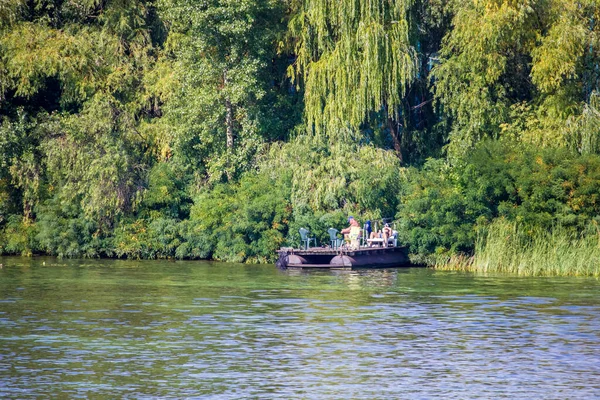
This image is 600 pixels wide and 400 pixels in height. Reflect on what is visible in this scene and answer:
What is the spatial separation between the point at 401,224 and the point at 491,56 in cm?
720

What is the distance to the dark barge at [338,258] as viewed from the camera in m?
41.1

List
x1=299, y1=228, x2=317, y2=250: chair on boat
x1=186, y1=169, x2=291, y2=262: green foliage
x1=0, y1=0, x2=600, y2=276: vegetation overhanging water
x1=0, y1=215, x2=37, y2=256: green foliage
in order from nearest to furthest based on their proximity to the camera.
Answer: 1. x1=0, y1=0, x2=600, y2=276: vegetation overhanging water
2. x1=299, y1=228, x2=317, y2=250: chair on boat
3. x1=186, y1=169, x2=291, y2=262: green foliage
4. x1=0, y1=215, x2=37, y2=256: green foliage

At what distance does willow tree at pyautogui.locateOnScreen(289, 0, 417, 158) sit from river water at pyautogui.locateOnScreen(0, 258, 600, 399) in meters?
8.75

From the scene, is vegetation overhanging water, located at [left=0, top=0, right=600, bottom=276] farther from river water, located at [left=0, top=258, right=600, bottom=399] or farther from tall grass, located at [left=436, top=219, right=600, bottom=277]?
river water, located at [left=0, top=258, right=600, bottom=399]

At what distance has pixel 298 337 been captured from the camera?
944 inches

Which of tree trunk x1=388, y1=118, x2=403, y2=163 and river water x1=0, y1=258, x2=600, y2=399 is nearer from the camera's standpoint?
river water x1=0, y1=258, x2=600, y2=399

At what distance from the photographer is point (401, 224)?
42844 millimetres

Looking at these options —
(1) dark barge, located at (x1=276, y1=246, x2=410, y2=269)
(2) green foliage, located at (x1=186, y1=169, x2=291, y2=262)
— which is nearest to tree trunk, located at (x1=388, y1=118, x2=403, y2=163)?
(2) green foliage, located at (x1=186, y1=169, x2=291, y2=262)

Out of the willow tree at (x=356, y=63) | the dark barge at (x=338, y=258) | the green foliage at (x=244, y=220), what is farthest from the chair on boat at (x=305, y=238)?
the willow tree at (x=356, y=63)

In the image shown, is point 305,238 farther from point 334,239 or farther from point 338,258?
point 338,258

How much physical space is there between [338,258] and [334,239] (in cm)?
104

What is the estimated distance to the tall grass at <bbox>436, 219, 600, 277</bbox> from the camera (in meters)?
37.7

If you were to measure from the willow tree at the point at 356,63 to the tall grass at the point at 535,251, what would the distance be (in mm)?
7105

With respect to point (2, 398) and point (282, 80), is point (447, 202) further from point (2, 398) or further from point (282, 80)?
point (2, 398)
